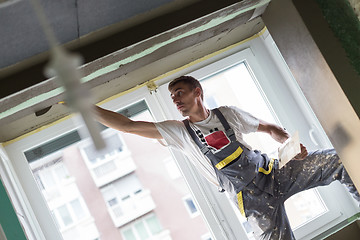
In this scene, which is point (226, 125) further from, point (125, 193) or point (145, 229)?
point (145, 229)

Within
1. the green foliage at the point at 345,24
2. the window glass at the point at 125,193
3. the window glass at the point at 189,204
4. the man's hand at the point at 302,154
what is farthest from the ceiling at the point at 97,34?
the window glass at the point at 189,204

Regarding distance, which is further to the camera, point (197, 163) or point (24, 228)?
point (197, 163)

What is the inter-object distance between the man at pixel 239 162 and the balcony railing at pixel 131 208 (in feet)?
24.3

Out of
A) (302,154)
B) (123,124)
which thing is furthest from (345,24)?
(123,124)

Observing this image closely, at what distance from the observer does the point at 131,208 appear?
10.4 m

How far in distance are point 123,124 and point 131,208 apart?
8.27 metres

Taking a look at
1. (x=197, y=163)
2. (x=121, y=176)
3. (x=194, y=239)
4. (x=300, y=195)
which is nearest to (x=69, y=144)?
(x=197, y=163)

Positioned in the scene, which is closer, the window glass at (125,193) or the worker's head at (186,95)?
the worker's head at (186,95)

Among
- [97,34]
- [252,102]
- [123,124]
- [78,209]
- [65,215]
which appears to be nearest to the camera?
[97,34]

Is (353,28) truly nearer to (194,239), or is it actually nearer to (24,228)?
(24,228)

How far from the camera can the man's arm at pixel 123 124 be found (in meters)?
2.37

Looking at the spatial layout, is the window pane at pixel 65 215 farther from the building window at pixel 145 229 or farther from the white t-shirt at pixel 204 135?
the white t-shirt at pixel 204 135

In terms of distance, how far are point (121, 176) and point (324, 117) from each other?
26.7 ft

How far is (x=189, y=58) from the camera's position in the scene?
9.77 feet
